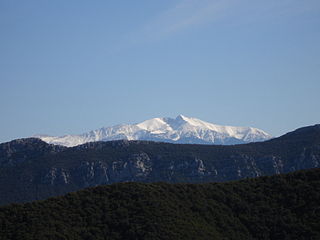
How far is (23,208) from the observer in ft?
480

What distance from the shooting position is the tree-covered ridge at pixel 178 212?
137125 mm

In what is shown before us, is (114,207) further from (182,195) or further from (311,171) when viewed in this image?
(311,171)

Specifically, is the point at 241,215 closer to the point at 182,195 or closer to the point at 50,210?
the point at 182,195

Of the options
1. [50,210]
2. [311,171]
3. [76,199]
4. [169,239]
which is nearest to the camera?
[169,239]

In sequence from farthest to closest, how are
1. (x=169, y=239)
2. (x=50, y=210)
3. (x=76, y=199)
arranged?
1. (x=76, y=199)
2. (x=50, y=210)
3. (x=169, y=239)

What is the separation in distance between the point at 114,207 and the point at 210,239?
27.2 m

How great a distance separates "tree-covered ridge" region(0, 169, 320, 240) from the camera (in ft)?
450

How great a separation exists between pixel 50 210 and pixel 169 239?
99.8 feet

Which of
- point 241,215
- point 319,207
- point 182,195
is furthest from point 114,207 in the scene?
point 319,207

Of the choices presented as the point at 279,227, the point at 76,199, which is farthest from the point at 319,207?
the point at 76,199

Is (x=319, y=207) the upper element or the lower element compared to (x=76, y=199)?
lower

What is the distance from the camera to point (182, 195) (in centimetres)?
16012

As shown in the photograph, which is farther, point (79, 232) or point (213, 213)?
point (213, 213)

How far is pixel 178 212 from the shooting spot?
148 m
